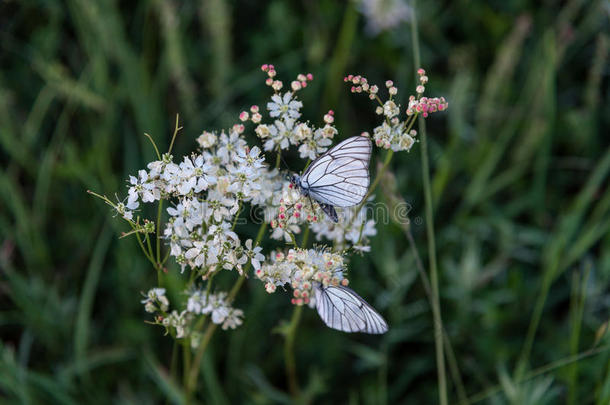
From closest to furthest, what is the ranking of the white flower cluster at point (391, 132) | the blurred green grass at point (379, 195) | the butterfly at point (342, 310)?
1. the butterfly at point (342, 310)
2. the white flower cluster at point (391, 132)
3. the blurred green grass at point (379, 195)

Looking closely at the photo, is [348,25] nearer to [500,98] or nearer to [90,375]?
[500,98]

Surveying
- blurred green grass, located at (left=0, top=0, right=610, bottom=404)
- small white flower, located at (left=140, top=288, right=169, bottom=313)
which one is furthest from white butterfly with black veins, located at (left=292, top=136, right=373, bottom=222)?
blurred green grass, located at (left=0, top=0, right=610, bottom=404)

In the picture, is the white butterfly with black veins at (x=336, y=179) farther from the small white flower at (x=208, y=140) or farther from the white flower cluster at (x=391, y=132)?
the small white flower at (x=208, y=140)

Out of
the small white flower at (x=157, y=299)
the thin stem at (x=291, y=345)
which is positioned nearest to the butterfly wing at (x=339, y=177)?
the thin stem at (x=291, y=345)

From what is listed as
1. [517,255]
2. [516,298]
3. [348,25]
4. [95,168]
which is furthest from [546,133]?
[95,168]

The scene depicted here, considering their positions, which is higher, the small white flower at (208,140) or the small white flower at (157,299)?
the small white flower at (208,140)

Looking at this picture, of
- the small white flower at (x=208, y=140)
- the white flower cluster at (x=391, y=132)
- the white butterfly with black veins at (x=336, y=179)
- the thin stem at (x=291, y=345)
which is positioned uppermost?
the white flower cluster at (x=391, y=132)

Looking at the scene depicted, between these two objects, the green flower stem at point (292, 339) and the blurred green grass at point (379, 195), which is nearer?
Answer: the green flower stem at point (292, 339)

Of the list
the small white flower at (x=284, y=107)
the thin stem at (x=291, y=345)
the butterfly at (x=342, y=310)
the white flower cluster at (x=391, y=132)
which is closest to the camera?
the butterfly at (x=342, y=310)
